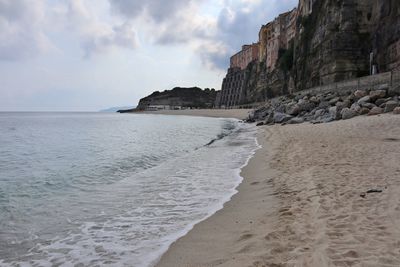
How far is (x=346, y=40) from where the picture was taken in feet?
124

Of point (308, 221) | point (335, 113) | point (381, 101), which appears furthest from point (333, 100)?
point (308, 221)

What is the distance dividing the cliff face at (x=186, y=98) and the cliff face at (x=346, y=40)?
322 feet

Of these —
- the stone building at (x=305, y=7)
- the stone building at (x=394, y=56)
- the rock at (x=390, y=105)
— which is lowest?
the rock at (x=390, y=105)

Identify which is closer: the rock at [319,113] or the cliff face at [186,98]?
the rock at [319,113]

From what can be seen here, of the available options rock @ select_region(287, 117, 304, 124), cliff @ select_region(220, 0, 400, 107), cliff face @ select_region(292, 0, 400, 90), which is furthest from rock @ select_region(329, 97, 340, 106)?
cliff face @ select_region(292, 0, 400, 90)

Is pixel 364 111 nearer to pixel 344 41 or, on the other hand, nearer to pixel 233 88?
pixel 344 41

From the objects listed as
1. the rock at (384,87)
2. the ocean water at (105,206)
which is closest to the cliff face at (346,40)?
the rock at (384,87)

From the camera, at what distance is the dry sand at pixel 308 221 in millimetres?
3693

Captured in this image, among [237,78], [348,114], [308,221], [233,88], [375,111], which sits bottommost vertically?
[308,221]

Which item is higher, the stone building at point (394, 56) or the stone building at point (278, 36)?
the stone building at point (278, 36)

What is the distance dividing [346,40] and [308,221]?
38.1 metres

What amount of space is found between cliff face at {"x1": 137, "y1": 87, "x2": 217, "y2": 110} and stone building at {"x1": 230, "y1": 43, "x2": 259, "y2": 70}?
26.8 m

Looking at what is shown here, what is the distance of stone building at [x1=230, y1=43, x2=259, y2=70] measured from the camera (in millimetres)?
106312

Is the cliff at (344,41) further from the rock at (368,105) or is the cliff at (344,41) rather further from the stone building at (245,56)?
the stone building at (245,56)
